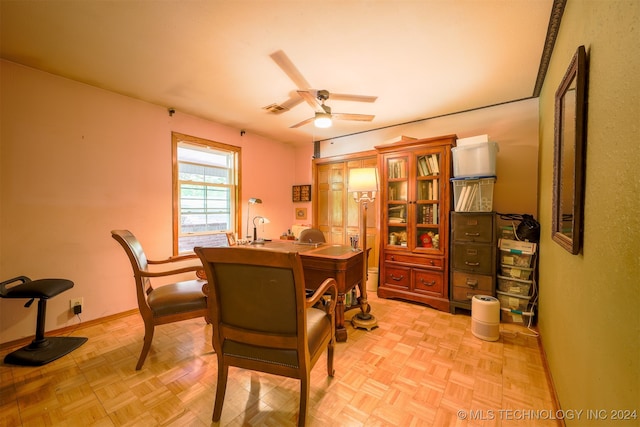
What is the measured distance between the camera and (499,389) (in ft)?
5.50

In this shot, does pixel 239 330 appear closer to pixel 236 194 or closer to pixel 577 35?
pixel 577 35

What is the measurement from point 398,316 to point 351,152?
2.75 metres

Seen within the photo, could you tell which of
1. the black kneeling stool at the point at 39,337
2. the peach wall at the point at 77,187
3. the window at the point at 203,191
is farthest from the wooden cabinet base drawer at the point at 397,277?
the black kneeling stool at the point at 39,337

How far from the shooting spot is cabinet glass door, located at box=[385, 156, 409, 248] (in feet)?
11.0

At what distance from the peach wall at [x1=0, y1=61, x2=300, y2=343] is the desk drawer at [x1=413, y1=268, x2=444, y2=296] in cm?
324

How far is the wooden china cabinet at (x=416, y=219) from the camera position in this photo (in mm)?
3006

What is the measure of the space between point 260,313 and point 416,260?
244cm

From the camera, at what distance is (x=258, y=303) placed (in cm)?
129

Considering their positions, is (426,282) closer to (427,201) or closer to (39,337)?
(427,201)

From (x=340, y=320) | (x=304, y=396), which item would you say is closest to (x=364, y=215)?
(x=340, y=320)

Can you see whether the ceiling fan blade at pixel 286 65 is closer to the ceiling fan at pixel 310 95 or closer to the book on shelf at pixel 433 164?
the ceiling fan at pixel 310 95

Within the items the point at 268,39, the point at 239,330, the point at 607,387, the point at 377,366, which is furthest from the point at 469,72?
the point at 239,330

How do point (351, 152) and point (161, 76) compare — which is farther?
point (351, 152)

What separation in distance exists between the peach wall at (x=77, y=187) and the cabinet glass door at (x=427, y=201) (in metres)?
3.20
